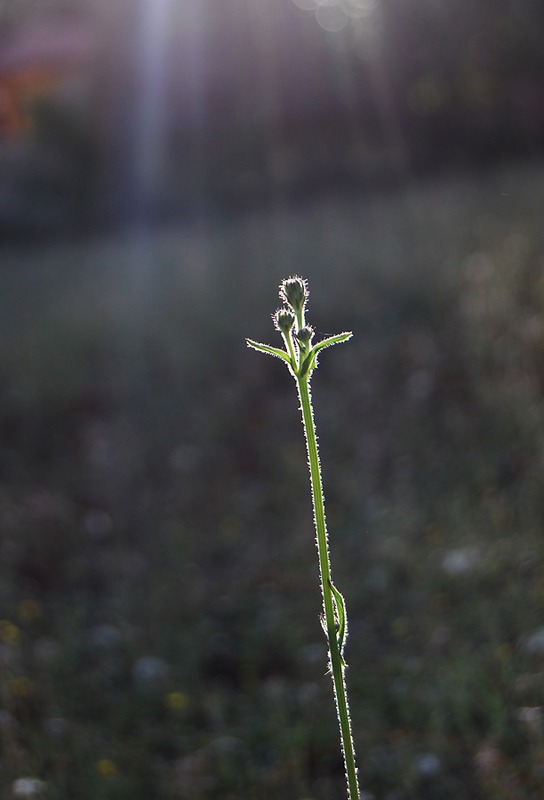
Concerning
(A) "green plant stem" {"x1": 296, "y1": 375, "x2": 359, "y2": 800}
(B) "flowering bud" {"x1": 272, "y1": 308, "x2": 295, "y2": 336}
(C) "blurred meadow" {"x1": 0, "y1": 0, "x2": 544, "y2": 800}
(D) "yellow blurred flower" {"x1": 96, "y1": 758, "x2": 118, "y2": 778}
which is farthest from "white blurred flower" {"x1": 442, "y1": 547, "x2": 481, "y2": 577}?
(B) "flowering bud" {"x1": 272, "y1": 308, "x2": 295, "y2": 336}

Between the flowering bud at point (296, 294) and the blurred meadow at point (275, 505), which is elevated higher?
the blurred meadow at point (275, 505)

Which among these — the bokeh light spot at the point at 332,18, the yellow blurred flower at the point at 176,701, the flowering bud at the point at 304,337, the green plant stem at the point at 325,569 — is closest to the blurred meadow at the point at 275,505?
the yellow blurred flower at the point at 176,701

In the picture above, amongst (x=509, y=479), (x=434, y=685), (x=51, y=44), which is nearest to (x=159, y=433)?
(x=509, y=479)

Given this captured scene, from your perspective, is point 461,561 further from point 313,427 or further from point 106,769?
point 313,427

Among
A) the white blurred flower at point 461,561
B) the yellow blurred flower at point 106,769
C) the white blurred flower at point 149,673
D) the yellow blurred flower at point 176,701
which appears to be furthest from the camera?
the white blurred flower at point 461,561

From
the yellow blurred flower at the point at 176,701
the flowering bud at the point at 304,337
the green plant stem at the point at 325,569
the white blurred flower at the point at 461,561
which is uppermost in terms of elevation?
the white blurred flower at the point at 461,561

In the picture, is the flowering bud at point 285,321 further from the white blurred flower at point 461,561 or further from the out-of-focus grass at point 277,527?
the white blurred flower at point 461,561

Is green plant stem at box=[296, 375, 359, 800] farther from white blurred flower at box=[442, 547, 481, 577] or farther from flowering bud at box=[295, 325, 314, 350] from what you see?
white blurred flower at box=[442, 547, 481, 577]
